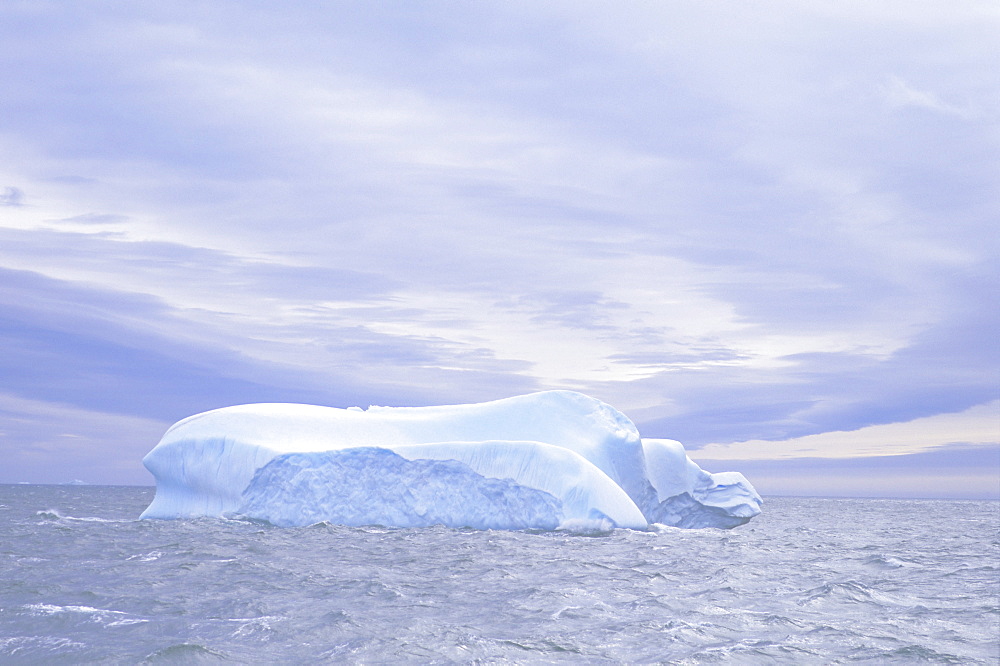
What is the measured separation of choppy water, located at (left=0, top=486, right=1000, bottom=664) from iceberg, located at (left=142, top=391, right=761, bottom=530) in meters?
3.75

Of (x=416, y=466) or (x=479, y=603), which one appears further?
(x=416, y=466)

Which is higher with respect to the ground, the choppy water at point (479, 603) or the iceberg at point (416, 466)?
the iceberg at point (416, 466)

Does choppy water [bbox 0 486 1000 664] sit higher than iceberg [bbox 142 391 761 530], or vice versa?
iceberg [bbox 142 391 761 530]

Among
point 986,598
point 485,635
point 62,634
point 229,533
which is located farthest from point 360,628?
point 229,533

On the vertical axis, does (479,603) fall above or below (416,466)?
below

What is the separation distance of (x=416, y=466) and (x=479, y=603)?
10868 mm

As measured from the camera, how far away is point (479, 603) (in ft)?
30.6

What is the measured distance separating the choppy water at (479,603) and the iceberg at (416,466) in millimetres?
3747

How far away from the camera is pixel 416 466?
20062 mm

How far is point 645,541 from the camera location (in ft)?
55.6

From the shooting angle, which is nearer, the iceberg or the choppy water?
the choppy water

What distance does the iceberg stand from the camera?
1931 cm

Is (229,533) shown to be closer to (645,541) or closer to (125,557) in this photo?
(125,557)

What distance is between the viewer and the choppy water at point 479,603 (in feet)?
23.6
